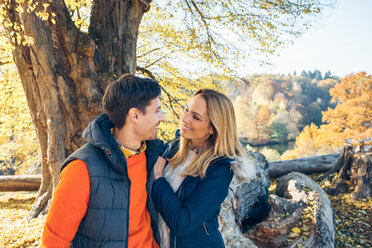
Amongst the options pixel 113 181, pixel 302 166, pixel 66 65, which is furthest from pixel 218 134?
pixel 302 166

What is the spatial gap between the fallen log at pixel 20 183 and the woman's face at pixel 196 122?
7.71 m

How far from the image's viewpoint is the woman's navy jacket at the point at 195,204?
173cm

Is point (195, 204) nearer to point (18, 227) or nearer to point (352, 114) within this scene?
point (18, 227)

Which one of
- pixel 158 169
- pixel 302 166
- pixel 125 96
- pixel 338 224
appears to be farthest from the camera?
pixel 302 166

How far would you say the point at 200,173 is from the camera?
1.90 meters

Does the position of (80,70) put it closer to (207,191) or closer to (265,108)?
(207,191)

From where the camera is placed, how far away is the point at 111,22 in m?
4.19

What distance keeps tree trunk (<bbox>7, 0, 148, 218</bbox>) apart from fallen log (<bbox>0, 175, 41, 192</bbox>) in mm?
4810

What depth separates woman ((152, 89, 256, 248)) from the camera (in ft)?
5.80

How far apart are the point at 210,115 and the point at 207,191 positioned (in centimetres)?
65

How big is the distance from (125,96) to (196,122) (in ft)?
2.26

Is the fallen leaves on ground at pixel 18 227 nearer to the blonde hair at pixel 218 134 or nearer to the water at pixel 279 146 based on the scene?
the blonde hair at pixel 218 134

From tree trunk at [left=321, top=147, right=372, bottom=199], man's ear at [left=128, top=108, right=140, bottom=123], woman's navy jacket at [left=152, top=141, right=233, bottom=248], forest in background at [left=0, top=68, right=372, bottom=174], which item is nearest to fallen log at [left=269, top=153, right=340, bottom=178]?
tree trunk at [left=321, top=147, right=372, bottom=199]

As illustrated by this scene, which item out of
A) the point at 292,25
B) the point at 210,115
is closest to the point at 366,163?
the point at 292,25
